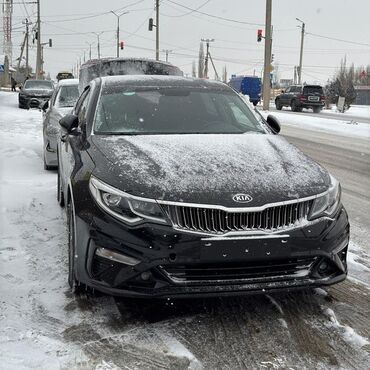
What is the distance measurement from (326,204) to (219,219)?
792mm

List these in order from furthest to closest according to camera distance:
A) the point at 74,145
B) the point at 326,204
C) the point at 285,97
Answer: the point at 285,97, the point at 74,145, the point at 326,204

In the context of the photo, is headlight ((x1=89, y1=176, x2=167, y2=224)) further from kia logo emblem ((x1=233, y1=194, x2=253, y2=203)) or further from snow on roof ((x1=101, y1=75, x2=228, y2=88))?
snow on roof ((x1=101, y1=75, x2=228, y2=88))

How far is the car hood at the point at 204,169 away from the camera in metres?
3.22

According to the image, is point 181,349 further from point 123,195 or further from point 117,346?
point 123,195

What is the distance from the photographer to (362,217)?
→ 6.32m

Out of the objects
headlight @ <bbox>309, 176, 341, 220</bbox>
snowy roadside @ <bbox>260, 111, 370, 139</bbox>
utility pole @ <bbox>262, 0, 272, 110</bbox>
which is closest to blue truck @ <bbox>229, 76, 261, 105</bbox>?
utility pole @ <bbox>262, 0, 272, 110</bbox>

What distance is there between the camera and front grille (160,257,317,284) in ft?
10.2

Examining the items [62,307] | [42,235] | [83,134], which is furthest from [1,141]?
[62,307]

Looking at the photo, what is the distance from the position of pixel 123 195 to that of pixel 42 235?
2.24 m

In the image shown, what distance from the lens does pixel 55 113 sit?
29.3 feet

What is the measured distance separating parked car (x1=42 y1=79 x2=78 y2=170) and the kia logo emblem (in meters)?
5.26

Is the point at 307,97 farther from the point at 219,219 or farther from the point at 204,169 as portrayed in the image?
the point at 219,219

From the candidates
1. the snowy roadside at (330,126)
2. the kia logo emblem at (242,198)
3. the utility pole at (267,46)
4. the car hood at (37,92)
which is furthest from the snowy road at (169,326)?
the utility pole at (267,46)

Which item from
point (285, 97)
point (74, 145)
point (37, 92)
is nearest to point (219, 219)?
point (74, 145)
